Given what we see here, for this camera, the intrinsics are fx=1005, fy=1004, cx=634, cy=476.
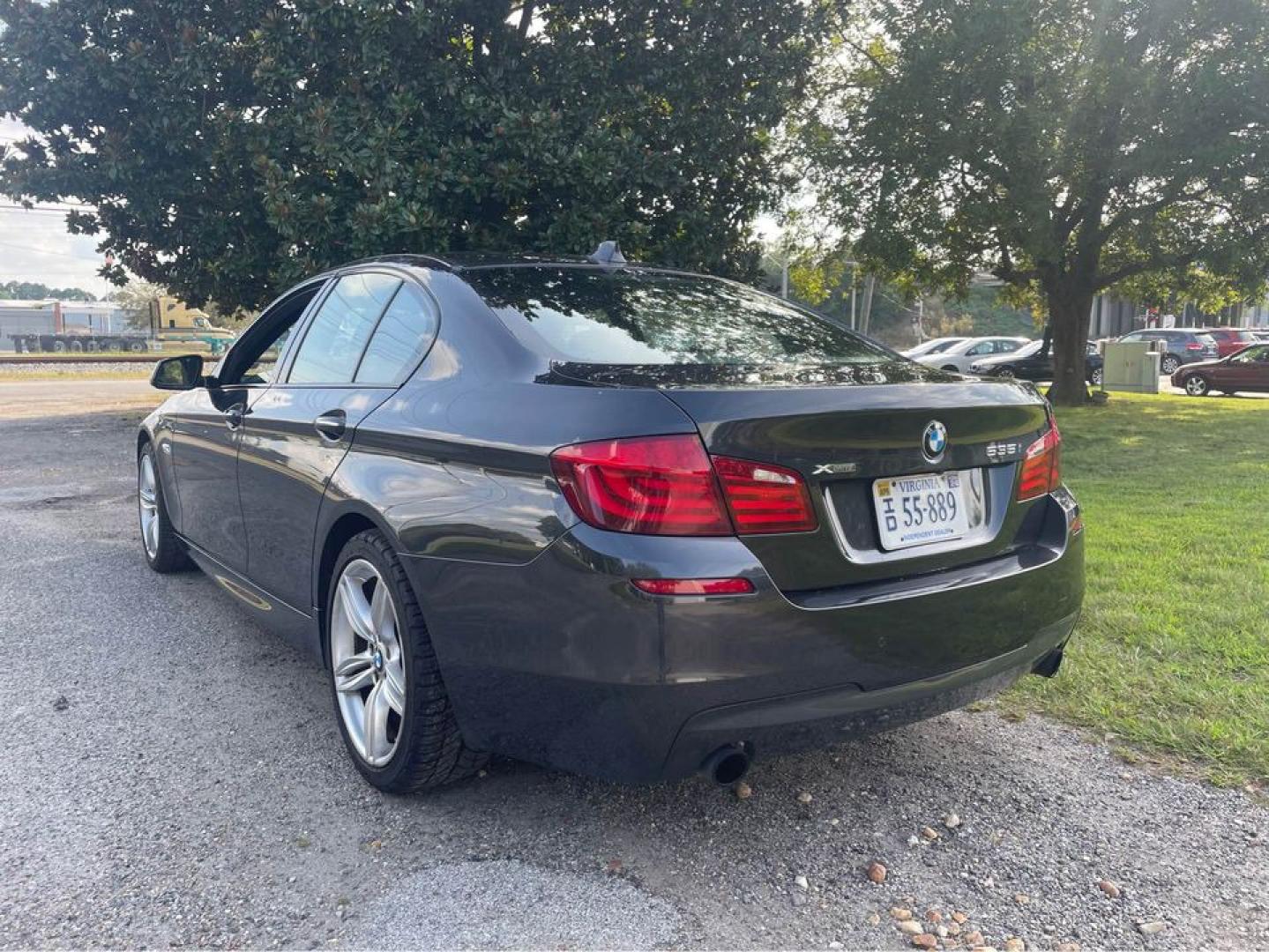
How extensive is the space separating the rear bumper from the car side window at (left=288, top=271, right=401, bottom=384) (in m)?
1.10

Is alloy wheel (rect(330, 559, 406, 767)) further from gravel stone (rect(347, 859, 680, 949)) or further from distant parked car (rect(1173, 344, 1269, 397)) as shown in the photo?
distant parked car (rect(1173, 344, 1269, 397))

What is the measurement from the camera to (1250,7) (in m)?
14.8

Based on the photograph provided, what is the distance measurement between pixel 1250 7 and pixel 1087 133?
2.66 metres

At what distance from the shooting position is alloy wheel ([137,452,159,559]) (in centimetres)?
536

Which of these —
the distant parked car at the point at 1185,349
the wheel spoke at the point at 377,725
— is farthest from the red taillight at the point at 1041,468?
the distant parked car at the point at 1185,349

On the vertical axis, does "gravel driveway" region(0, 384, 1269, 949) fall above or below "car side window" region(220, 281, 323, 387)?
below

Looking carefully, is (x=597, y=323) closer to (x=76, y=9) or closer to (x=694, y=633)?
(x=694, y=633)

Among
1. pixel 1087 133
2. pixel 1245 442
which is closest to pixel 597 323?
pixel 1245 442

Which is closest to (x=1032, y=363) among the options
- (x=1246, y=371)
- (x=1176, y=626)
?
(x=1246, y=371)

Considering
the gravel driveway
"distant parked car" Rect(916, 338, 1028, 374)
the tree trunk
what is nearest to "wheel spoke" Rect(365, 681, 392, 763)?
the gravel driveway

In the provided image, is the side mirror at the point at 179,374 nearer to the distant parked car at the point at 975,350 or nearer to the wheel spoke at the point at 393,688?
the wheel spoke at the point at 393,688

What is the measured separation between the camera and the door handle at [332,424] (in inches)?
123

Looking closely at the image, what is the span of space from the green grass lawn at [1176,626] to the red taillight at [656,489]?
1.92 m

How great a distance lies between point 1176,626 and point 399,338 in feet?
11.2
